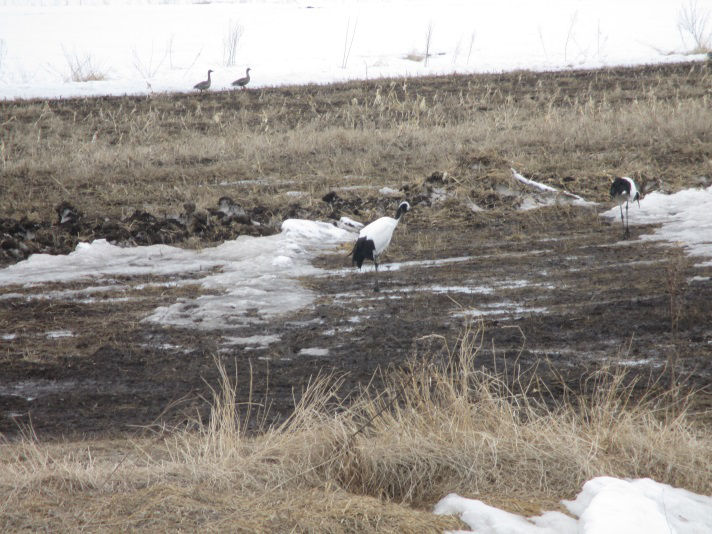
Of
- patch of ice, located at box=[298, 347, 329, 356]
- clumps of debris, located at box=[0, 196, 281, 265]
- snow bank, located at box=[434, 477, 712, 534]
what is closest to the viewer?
snow bank, located at box=[434, 477, 712, 534]

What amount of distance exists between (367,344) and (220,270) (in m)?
3.29

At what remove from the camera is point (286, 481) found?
3.59 metres

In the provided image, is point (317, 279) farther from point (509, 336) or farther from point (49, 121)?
point (49, 121)

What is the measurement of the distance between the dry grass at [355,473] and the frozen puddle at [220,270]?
3493 mm

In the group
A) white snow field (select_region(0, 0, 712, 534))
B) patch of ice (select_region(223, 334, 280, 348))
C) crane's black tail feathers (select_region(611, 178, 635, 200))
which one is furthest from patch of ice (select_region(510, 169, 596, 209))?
patch of ice (select_region(223, 334, 280, 348))

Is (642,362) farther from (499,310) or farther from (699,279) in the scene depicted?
(699,279)

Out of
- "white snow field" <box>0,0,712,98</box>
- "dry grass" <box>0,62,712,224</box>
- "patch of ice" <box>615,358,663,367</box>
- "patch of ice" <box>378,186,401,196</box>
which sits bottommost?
"patch of ice" <box>615,358,663,367</box>

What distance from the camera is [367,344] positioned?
656 cm

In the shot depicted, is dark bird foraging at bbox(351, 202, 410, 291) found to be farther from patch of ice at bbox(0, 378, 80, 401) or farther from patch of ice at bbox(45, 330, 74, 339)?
patch of ice at bbox(0, 378, 80, 401)

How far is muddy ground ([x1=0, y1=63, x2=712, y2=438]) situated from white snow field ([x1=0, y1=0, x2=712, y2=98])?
75.4ft

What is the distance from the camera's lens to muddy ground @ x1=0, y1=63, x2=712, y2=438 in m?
5.61

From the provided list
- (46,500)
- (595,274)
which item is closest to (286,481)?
(46,500)

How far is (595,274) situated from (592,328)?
179 cm

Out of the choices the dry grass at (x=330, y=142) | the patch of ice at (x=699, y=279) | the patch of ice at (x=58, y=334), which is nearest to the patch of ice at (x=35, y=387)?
the patch of ice at (x=58, y=334)
